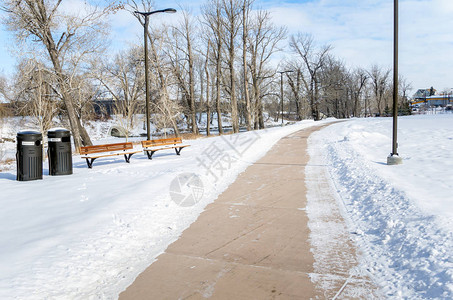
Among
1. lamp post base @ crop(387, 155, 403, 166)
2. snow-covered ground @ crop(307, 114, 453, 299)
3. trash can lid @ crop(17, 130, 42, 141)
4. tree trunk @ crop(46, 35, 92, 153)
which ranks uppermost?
tree trunk @ crop(46, 35, 92, 153)

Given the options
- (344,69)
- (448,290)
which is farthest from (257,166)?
(344,69)

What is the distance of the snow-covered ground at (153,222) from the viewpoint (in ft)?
11.6

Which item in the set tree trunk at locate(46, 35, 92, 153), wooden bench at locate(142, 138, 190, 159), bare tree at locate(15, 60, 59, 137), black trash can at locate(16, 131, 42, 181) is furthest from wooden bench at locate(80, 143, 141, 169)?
bare tree at locate(15, 60, 59, 137)

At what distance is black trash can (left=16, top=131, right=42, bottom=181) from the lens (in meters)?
8.90

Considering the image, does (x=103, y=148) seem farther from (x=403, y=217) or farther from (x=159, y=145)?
(x=403, y=217)

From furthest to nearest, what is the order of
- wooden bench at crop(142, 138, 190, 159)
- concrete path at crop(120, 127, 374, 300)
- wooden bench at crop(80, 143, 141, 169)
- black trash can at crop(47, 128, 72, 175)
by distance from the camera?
wooden bench at crop(142, 138, 190, 159), wooden bench at crop(80, 143, 141, 169), black trash can at crop(47, 128, 72, 175), concrete path at crop(120, 127, 374, 300)

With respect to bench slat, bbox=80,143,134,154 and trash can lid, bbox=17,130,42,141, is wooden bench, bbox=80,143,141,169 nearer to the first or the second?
bench slat, bbox=80,143,134,154

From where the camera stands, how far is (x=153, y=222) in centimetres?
552

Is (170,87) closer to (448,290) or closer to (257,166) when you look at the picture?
(257,166)

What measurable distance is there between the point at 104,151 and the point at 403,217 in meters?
10.2

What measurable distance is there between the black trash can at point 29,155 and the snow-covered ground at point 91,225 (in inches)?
12.4

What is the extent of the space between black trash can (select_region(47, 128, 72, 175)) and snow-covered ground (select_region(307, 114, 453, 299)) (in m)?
7.95

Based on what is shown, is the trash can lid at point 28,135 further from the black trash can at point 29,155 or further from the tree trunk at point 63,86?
the tree trunk at point 63,86

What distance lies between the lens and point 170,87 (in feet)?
101
